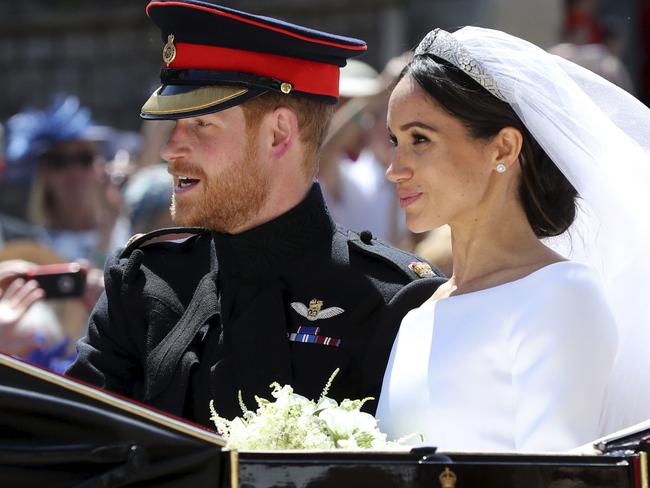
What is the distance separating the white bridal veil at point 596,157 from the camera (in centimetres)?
321

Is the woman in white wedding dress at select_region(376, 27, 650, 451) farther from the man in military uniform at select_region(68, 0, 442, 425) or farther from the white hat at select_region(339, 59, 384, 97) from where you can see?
the white hat at select_region(339, 59, 384, 97)

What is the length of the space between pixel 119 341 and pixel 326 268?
0.56m

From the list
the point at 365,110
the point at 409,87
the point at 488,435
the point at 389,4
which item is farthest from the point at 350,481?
the point at 389,4

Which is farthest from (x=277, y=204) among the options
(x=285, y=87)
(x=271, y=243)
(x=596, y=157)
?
(x=596, y=157)

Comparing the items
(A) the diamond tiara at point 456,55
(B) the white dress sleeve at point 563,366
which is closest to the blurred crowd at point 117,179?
(A) the diamond tiara at point 456,55

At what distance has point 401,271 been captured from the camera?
12.3 ft

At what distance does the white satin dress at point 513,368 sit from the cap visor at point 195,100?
31.4 inches

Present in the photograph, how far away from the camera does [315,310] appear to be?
3.67m

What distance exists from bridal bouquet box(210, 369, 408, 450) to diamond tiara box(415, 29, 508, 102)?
2.66ft

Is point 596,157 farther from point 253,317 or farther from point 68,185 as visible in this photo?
point 68,185

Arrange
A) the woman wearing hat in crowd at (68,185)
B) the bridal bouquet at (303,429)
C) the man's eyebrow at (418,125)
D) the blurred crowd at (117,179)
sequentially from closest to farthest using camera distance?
the bridal bouquet at (303,429) → the man's eyebrow at (418,125) → the blurred crowd at (117,179) → the woman wearing hat in crowd at (68,185)

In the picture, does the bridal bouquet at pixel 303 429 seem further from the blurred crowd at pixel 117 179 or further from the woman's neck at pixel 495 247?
the blurred crowd at pixel 117 179

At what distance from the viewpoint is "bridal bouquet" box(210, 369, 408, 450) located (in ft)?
9.56

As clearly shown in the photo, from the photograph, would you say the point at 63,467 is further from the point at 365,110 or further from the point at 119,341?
the point at 365,110
